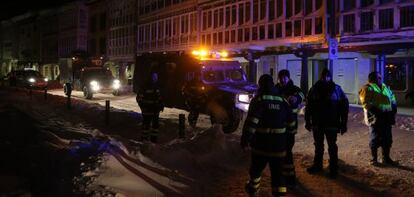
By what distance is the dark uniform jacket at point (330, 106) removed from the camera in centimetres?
823

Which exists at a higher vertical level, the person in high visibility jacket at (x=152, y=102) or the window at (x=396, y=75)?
the window at (x=396, y=75)

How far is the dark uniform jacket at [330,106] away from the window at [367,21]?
13038mm

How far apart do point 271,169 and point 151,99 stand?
5.78 metres

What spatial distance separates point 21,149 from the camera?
8258 millimetres

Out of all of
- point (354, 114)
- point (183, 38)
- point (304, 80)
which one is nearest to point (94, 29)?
point (183, 38)

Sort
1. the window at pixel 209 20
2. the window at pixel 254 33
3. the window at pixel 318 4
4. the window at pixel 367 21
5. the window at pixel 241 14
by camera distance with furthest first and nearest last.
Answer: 1. the window at pixel 209 20
2. the window at pixel 241 14
3. the window at pixel 254 33
4. the window at pixel 318 4
5. the window at pixel 367 21

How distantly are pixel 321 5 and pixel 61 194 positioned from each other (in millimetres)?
18568

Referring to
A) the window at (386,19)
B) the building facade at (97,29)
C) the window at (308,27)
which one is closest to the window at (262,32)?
the window at (308,27)

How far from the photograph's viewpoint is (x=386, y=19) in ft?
64.6

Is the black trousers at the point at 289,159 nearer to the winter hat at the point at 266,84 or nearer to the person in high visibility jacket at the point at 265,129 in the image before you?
the person in high visibility jacket at the point at 265,129

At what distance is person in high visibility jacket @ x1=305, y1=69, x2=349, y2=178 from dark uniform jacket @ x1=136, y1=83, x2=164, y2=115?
176 inches

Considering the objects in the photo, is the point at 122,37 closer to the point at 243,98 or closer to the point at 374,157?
the point at 243,98

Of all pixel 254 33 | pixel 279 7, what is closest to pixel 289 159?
pixel 279 7

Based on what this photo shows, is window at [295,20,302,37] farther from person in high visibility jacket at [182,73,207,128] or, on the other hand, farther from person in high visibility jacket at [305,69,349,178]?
person in high visibility jacket at [305,69,349,178]
